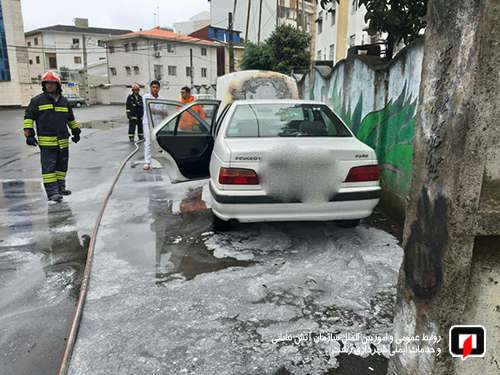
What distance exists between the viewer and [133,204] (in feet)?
20.1

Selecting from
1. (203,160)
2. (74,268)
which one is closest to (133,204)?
(203,160)

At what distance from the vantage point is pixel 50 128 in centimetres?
603

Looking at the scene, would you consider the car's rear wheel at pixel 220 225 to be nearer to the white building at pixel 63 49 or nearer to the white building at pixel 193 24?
the white building at pixel 63 49

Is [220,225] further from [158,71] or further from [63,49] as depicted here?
[63,49]

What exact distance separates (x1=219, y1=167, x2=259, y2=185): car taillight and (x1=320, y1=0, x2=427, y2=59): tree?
2.58m

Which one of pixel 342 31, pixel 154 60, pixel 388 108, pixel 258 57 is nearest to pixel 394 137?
pixel 388 108

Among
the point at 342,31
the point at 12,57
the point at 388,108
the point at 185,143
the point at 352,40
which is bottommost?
the point at 185,143

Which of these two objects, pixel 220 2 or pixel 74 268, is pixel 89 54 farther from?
pixel 74 268

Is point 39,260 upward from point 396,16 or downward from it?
downward

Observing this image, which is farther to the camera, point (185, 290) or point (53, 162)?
point (53, 162)

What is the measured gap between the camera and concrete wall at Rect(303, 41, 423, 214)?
474cm

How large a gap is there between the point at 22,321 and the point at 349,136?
3569 millimetres

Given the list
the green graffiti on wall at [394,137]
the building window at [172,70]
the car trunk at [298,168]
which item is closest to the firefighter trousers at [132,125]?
the green graffiti on wall at [394,137]

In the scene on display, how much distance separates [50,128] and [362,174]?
446 cm
